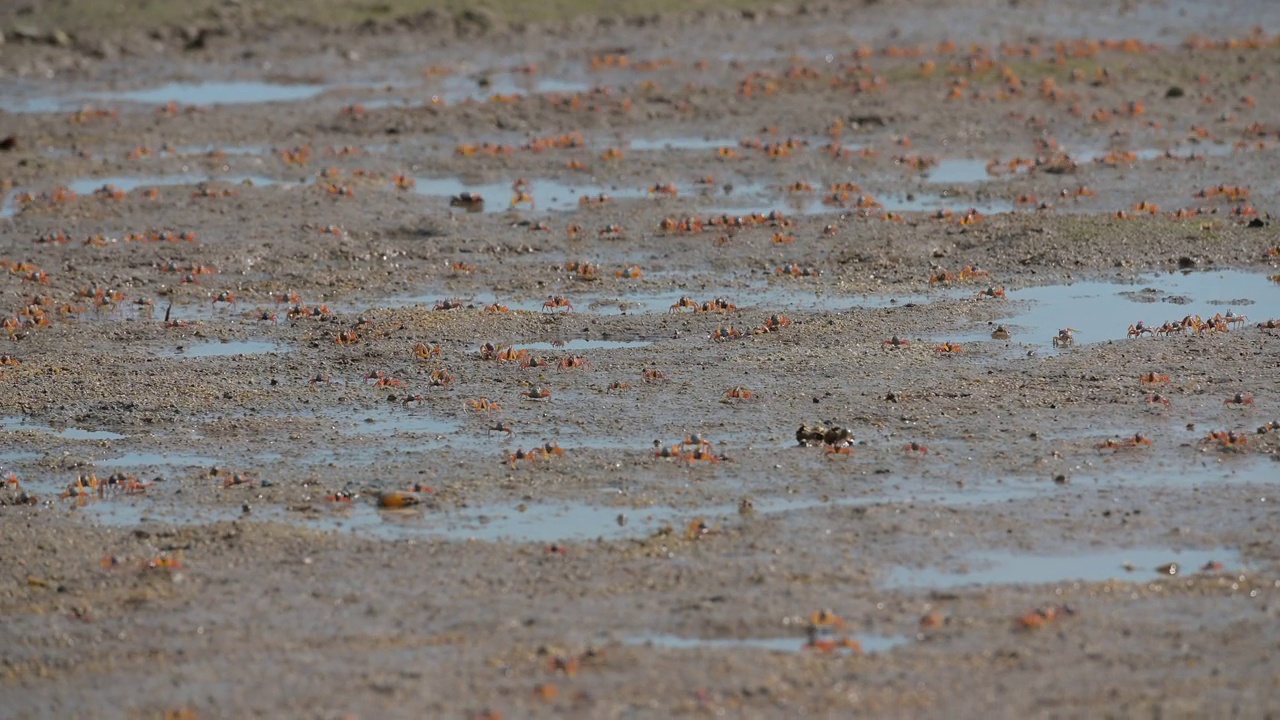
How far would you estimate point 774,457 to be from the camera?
31.1ft

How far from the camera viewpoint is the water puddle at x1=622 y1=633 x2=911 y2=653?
7227 millimetres

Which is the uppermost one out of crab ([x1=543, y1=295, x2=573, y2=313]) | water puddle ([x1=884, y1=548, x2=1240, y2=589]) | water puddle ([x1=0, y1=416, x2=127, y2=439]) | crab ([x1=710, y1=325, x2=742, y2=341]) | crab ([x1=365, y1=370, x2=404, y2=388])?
water puddle ([x1=884, y1=548, x2=1240, y2=589])

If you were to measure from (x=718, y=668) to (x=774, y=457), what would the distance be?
8.47 ft

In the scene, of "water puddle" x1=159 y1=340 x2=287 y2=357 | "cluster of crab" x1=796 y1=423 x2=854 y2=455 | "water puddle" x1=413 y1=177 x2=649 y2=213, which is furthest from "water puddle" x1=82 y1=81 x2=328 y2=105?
"cluster of crab" x1=796 y1=423 x2=854 y2=455

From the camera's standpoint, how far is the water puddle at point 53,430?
10180mm

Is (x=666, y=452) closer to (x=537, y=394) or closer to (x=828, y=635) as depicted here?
(x=537, y=394)

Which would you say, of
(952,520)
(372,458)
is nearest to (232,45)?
(372,458)

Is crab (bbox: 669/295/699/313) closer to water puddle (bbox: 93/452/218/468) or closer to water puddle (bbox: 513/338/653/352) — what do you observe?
water puddle (bbox: 513/338/653/352)

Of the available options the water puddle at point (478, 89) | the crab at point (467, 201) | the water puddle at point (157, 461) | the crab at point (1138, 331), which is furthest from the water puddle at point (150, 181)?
the crab at point (1138, 331)

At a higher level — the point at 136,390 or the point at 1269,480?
the point at 1269,480

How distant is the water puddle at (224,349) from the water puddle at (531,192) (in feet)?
13.8

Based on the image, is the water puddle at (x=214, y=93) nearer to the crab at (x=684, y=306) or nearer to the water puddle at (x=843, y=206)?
the water puddle at (x=843, y=206)

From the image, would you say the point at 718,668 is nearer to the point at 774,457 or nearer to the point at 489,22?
the point at 774,457

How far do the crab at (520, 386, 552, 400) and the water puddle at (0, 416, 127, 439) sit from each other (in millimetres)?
2309
